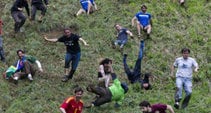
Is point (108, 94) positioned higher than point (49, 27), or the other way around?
point (49, 27)

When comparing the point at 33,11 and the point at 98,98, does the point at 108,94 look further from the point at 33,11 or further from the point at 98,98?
the point at 33,11

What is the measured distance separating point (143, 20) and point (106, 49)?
1876mm

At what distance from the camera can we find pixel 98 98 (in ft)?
43.3

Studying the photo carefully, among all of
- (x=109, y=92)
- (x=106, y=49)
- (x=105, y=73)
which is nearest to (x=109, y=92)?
(x=109, y=92)

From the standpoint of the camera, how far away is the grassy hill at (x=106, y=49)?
14.1 m

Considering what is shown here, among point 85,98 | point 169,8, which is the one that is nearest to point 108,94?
point 85,98

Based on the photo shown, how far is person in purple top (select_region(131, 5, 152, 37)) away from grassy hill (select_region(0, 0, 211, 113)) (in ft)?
1.54

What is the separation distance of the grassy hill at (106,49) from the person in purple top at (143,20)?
47cm

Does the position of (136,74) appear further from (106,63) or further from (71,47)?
(71,47)

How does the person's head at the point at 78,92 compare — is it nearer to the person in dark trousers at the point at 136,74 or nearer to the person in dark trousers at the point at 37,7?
the person in dark trousers at the point at 136,74

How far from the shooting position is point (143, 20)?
1788cm

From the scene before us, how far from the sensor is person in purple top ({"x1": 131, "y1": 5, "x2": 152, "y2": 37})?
1773 cm

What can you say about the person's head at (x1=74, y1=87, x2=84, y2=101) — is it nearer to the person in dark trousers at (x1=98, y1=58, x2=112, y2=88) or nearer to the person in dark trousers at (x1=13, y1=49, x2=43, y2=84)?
the person in dark trousers at (x1=98, y1=58, x2=112, y2=88)

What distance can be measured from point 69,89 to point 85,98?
66cm
